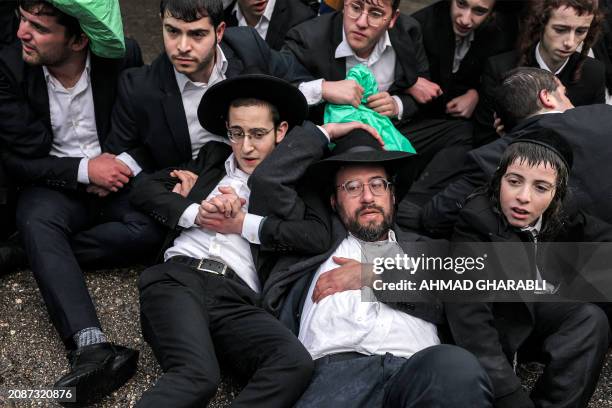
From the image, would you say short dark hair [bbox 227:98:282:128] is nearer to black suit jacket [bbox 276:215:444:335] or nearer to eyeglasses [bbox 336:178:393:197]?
eyeglasses [bbox 336:178:393:197]

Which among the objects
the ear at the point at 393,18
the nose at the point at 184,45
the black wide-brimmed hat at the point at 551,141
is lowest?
the black wide-brimmed hat at the point at 551,141

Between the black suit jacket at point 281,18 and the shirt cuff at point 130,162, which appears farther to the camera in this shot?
the black suit jacket at point 281,18

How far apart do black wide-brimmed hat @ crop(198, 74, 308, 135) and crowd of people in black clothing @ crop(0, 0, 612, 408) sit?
0.01 m

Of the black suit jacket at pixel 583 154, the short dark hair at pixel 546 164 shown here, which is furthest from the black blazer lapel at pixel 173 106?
the short dark hair at pixel 546 164

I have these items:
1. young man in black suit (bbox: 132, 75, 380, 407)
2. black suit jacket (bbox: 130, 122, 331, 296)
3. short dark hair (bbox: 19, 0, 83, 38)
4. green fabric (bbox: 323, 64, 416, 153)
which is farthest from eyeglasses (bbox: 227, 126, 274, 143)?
short dark hair (bbox: 19, 0, 83, 38)

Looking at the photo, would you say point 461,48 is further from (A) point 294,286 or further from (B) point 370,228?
(A) point 294,286

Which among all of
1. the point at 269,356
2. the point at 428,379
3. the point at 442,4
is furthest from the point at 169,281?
the point at 442,4

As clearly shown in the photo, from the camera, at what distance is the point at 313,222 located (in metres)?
4.07

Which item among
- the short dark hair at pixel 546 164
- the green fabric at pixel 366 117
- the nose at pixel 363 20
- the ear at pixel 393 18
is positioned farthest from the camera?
the ear at pixel 393 18

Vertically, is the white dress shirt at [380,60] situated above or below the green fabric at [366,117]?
above

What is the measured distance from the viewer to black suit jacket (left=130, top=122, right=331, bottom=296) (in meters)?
4.00

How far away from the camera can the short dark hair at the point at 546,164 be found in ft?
12.2

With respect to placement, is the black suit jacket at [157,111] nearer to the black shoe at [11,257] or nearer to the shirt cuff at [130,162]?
the shirt cuff at [130,162]

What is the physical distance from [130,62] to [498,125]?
1.99 metres
